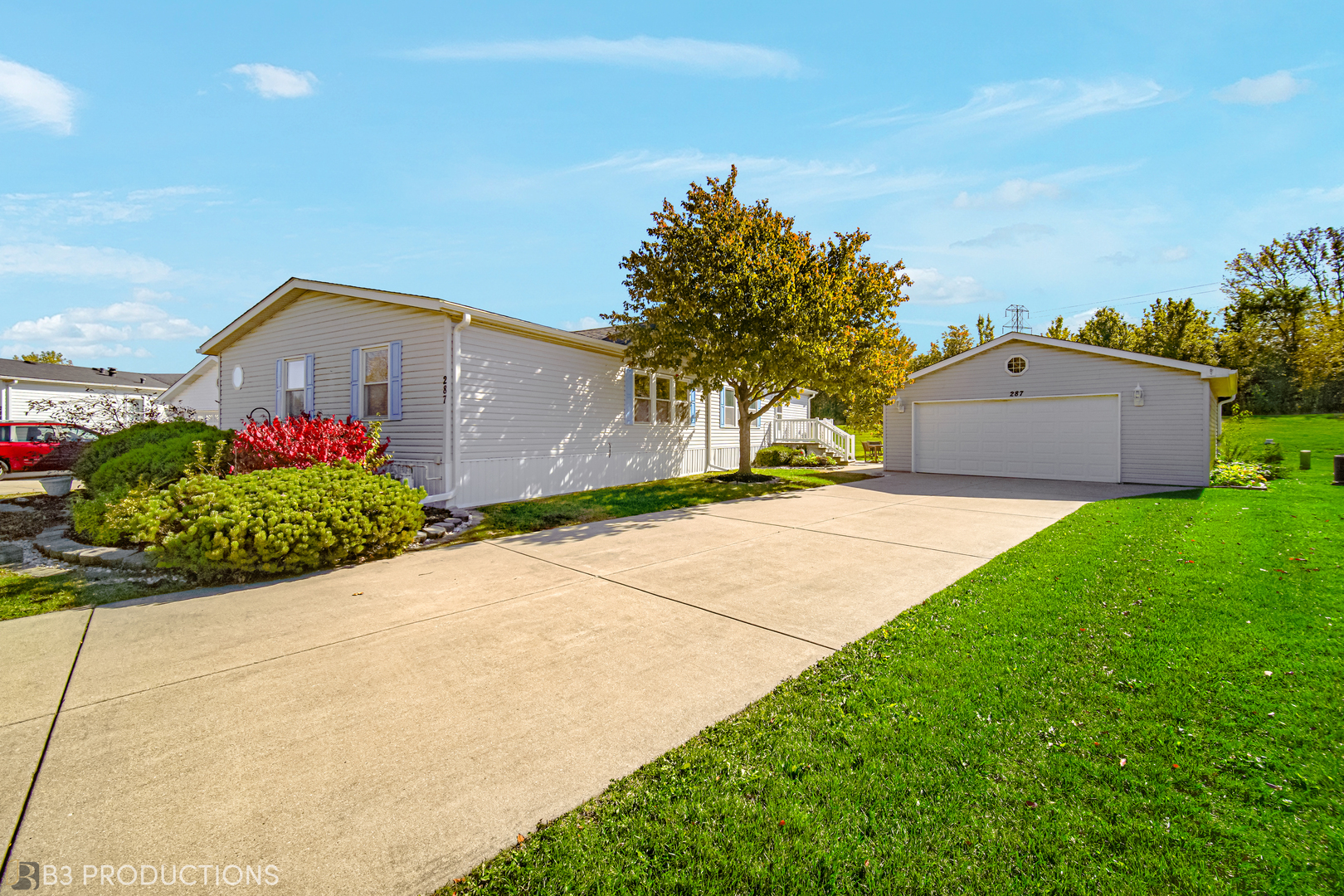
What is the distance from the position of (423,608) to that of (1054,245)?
17.4 metres

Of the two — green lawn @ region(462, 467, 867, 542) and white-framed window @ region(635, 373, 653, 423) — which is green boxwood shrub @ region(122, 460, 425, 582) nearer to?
green lawn @ region(462, 467, 867, 542)

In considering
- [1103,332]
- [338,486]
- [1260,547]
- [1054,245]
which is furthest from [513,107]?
[1103,332]

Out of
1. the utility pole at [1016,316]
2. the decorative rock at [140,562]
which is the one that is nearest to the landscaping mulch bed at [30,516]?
the decorative rock at [140,562]

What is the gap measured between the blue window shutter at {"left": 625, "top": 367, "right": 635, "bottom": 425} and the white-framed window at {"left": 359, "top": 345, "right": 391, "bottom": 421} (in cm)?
557

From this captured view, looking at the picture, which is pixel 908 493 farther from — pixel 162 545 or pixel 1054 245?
pixel 162 545

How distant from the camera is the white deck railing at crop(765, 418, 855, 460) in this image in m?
20.9

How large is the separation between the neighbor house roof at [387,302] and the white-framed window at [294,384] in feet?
4.61

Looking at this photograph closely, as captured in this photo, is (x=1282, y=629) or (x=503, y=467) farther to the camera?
(x=503, y=467)

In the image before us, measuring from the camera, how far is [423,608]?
16.1 feet

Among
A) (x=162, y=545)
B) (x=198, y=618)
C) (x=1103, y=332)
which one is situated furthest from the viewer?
(x=1103, y=332)

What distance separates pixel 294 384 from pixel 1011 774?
Answer: 15.3m

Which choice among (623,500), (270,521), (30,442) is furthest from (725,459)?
(30,442)

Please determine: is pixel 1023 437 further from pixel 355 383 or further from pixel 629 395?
pixel 355 383

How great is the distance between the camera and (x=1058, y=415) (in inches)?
593
